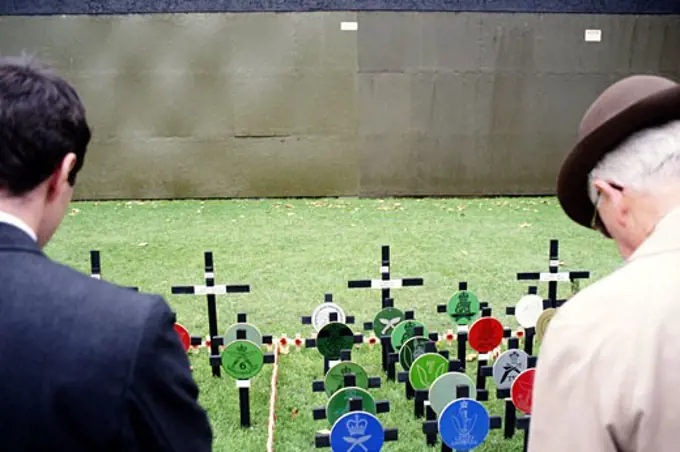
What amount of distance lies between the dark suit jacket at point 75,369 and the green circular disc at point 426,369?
2.37m

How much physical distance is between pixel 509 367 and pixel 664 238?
239cm

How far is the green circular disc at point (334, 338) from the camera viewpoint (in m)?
3.63

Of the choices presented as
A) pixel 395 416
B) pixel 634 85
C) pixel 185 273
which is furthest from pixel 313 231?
pixel 634 85

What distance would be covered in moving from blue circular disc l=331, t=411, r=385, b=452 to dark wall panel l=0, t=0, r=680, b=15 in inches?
336

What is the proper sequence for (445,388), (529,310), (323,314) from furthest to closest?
(323,314) → (529,310) → (445,388)

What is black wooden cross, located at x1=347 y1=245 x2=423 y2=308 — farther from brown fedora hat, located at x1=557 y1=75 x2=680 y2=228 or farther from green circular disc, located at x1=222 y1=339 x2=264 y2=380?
brown fedora hat, located at x1=557 y1=75 x2=680 y2=228

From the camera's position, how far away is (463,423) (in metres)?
2.74

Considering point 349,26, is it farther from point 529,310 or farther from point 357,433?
Answer: point 357,433

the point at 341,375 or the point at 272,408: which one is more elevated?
the point at 341,375

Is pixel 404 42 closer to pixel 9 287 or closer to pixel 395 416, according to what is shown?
pixel 395 416

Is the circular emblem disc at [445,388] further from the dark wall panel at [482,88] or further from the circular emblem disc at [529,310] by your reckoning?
the dark wall panel at [482,88]

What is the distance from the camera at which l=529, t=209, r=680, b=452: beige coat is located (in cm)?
92

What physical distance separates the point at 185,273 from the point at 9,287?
552 centimetres

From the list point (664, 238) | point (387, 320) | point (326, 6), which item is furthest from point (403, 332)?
point (326, 6)
